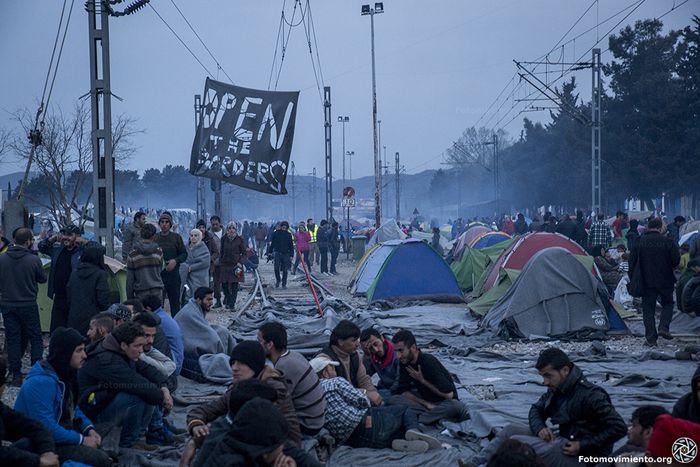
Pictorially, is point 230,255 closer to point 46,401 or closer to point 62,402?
point 62,402

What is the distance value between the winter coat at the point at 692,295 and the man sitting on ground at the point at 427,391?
5687 mm

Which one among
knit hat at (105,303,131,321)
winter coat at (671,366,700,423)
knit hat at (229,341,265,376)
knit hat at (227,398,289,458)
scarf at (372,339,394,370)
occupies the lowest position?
scarf at (372,339,394,370)

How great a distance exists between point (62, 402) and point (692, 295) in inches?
373

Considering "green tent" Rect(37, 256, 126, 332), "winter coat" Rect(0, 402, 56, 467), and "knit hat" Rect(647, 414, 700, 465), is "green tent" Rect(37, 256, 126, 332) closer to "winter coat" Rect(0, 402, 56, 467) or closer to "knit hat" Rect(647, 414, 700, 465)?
"winter coat" Rect(0, 402, 56, 467)

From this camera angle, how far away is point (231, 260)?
62.1 ft

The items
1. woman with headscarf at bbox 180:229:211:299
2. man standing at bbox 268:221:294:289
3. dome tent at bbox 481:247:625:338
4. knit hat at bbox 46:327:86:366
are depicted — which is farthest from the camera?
man standing at bbox 268:221:294:289

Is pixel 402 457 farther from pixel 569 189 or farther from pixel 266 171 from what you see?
pixel 569 189

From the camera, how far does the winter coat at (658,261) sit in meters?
13.1

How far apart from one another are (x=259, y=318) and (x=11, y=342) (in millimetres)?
6988

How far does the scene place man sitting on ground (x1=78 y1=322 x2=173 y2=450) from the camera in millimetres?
6988

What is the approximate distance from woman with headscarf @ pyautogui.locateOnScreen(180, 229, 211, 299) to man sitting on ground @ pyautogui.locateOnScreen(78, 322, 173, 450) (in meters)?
9.68

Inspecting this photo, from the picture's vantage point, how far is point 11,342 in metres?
10.3

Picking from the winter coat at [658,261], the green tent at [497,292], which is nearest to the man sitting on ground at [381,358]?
the winter coat at [658,261]

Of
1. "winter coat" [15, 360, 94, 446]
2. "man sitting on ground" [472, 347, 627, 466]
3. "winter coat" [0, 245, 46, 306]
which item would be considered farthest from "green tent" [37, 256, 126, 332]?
"man sitting on ground" [472, 347, 627, 466]
